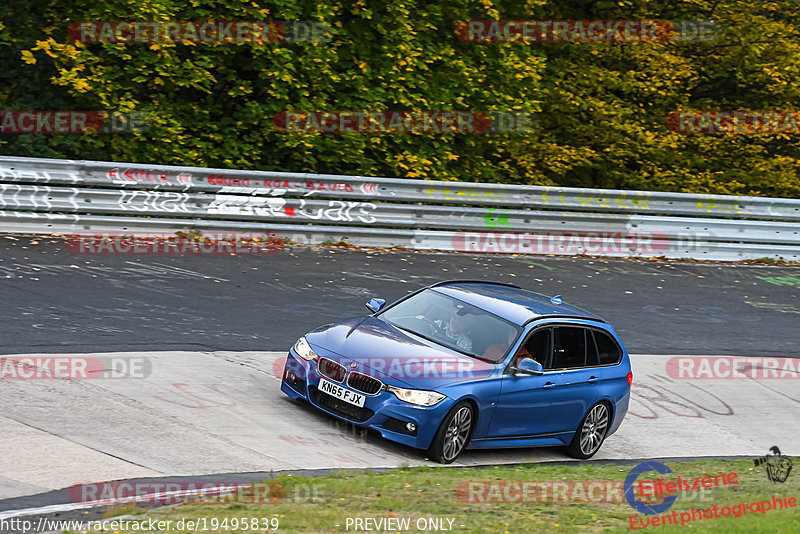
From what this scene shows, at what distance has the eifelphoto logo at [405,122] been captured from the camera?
2038 cm

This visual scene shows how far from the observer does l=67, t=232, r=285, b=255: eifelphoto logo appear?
16172 millimetres

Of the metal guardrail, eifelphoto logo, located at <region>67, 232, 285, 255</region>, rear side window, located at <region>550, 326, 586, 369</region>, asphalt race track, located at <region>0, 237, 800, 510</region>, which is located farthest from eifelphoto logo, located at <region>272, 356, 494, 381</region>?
the metal guardrail

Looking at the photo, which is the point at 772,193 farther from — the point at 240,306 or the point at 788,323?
the point at 240,306

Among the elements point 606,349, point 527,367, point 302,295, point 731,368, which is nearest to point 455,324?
point 527,367

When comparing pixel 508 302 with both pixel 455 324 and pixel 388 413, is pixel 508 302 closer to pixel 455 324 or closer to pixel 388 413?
pixel 455 324

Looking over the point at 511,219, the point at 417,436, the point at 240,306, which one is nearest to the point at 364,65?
the point at 511,219

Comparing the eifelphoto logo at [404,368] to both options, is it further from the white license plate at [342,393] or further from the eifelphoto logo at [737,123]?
the eifelphoto logo at [737,123]

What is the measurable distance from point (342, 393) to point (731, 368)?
23.3ft

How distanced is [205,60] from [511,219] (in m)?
6.78

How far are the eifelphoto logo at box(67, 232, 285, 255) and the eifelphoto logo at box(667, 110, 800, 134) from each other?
12.2 meters

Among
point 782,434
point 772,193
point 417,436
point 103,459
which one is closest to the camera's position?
point 103,459

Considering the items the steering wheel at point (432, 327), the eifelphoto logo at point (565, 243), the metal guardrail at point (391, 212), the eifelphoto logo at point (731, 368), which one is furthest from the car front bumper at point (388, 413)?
the eifelphoto logo at point (565, 243)

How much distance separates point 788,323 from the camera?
55.7ft

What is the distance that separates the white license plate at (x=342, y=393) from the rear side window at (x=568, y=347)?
216cm
